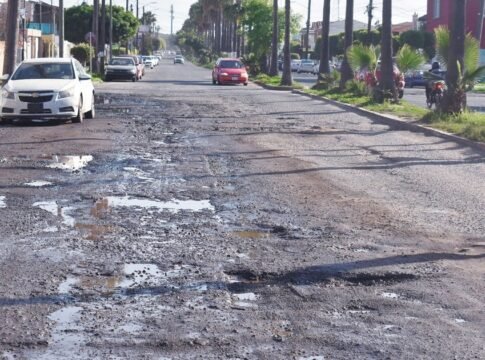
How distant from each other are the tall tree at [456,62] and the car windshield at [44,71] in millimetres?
9329

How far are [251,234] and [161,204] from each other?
1956 millimetres

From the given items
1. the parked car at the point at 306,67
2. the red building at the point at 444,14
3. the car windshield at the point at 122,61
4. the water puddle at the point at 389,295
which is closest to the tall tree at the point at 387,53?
the water puddle at the point at 389,295

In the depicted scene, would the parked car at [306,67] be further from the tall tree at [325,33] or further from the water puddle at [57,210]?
the water puddle at [57,210]

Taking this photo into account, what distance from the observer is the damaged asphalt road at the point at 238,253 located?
243 inches

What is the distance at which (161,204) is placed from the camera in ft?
37.1

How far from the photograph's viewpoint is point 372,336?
6.25 meters

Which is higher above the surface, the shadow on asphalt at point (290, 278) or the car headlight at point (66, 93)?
the car headlight at point (66, 93)

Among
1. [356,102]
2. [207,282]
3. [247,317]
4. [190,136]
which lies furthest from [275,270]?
[356,102]

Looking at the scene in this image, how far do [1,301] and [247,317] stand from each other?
178 cm

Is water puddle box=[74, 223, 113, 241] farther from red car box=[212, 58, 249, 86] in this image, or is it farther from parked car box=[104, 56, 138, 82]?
parked car box=[104, 56, 138, 82]

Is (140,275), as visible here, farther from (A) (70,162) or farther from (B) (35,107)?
(B) (35,107)

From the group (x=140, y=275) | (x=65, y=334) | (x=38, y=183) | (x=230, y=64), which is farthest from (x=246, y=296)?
(x=230, y=64)

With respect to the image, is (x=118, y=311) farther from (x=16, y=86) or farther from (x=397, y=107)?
(x=397, y=107)

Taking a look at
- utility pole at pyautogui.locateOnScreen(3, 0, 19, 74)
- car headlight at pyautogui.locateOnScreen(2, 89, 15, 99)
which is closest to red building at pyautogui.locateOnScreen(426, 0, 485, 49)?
utility pole at pyautogui.locateOnScreen(3, 0, 19, 74)
